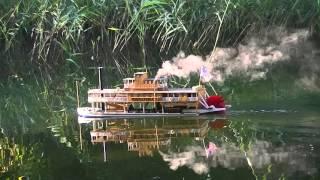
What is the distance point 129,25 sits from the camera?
24.9 ft

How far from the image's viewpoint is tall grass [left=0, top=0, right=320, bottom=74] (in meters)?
7.48

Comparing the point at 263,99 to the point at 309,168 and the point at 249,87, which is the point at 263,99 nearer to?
the point at 249,87

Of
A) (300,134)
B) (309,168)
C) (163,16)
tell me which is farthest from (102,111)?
(163,16)

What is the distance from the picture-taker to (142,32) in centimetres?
749

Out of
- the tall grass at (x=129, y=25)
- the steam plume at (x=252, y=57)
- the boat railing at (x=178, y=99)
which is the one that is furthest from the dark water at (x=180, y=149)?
the tall grass at (x=129, y=25)

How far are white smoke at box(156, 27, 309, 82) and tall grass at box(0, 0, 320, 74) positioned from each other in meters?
Result: 0.14

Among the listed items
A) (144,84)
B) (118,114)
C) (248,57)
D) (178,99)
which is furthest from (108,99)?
(248,57)

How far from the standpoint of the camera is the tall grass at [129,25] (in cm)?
748

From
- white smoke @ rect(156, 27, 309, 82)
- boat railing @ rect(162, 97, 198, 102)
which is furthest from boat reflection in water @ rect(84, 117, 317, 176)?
white smoke @ rect(156, 27, 309, 82)

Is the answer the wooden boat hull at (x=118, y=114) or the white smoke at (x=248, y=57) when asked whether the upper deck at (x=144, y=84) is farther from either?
the white smoke at (x=248, y=57)

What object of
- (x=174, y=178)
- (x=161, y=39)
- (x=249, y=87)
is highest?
(x=161, y=39)

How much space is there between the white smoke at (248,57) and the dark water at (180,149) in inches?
56.8

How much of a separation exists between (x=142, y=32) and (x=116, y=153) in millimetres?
4064

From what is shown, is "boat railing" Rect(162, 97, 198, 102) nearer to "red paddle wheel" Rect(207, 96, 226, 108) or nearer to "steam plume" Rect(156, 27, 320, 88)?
"red paddle wheel" Rect(207, 96, 226, 108)
